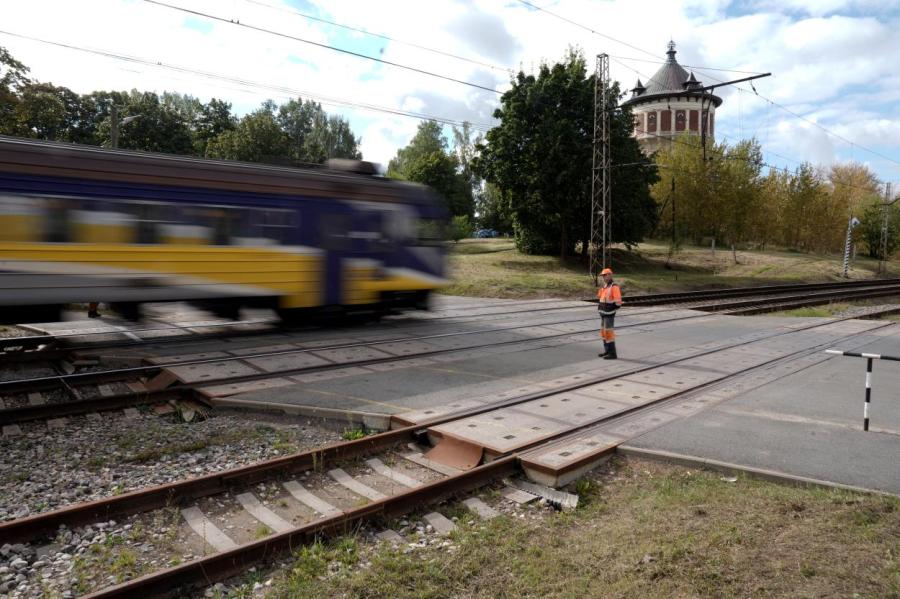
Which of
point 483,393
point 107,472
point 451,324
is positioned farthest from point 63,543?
point 451,324

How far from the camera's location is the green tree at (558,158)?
36.5 metres

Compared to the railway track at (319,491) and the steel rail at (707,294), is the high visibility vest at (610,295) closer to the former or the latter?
the railway track at (319,491)

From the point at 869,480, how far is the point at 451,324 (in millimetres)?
10978

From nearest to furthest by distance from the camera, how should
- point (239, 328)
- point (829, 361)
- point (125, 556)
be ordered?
point (125, 556) → point (829, 361) → point (239, 328)

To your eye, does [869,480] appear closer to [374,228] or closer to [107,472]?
[107,472]

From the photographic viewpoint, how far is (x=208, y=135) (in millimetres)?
71562

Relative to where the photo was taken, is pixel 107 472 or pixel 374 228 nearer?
pixel 107 472

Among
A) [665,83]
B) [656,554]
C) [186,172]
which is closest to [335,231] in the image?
[186,172]

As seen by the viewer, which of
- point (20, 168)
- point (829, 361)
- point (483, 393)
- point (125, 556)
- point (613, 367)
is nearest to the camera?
point (125, 556)

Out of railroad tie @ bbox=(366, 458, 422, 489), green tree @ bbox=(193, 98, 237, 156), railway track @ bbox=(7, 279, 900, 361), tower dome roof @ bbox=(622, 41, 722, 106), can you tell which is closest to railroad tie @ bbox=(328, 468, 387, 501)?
railroad tie @ bbox=(366, 458, 422, 489)

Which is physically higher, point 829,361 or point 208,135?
point 208,135

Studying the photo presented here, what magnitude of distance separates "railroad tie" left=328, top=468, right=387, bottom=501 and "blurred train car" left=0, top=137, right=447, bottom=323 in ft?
22.8

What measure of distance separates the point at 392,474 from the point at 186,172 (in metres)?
7.95

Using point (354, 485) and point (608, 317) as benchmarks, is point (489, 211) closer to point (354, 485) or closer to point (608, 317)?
point (608, 317)
